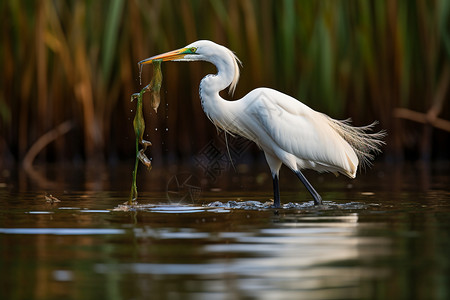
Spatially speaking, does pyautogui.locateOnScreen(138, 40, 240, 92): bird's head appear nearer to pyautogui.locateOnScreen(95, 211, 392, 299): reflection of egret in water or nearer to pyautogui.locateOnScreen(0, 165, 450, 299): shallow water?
pyautogui.locateOnScreen(0, 165, 450, 299): shallow water

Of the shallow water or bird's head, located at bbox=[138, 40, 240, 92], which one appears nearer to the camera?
the shallow water

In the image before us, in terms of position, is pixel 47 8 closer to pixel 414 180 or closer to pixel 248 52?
pixel 248 52

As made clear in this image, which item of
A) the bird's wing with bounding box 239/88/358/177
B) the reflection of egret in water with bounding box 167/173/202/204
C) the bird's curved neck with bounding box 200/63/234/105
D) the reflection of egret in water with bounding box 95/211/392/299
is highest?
the bird's curved neck with bounding box 200/63/234/105

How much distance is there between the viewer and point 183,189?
32.3 ft

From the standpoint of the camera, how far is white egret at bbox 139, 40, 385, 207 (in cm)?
822

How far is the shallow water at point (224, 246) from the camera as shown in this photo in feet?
12.4

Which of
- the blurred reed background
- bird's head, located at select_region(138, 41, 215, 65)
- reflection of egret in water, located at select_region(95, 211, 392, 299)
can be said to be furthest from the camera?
the blurred reed background

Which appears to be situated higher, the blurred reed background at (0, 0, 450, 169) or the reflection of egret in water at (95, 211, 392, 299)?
the blurred reed background at (0, 0, 450, 169)

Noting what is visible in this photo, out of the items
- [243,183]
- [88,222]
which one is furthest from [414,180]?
[88,222]

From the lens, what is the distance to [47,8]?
12.9 meters

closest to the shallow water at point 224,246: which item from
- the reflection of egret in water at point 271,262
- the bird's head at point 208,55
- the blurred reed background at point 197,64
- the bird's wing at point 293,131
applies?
the reflection of egret in water at point 271,262

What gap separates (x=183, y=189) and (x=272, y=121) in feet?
6.58

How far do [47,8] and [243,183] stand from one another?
418 centimetres

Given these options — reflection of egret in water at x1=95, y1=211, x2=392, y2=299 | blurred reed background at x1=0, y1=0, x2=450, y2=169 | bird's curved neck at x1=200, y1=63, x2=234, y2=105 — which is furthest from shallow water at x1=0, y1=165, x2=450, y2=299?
blurred reed background at x1=0, y1=0, x2=450, y2=169
